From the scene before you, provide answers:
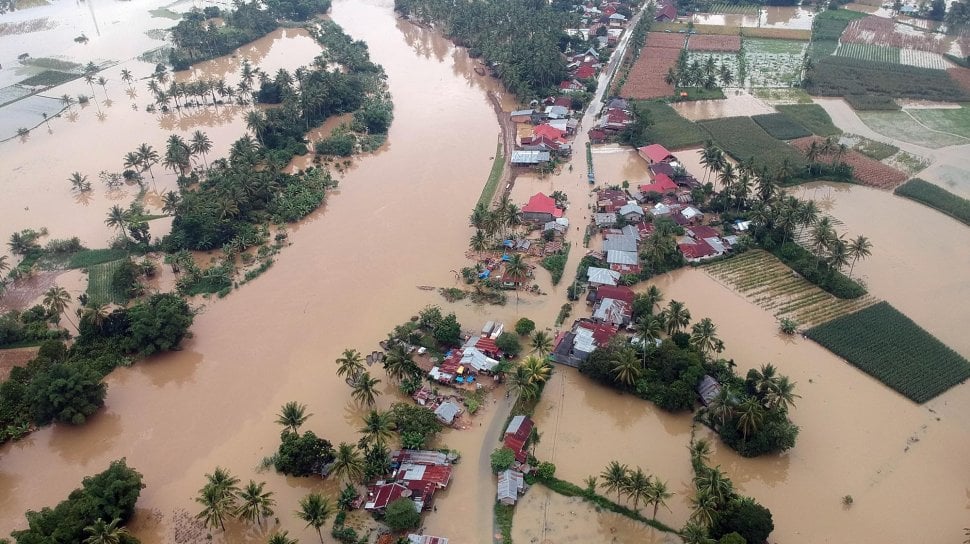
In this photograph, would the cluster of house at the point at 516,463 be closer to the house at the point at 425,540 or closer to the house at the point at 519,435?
A: the house at the point at 519,435

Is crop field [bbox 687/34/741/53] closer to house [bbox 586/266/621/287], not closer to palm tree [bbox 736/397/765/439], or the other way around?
house [bbox 586/266/621/287]

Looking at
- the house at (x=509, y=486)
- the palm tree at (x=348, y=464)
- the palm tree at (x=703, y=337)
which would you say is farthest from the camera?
→ the palm tree at (x=703, y=337)

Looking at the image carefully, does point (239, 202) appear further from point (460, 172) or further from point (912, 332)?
point (912, 332)

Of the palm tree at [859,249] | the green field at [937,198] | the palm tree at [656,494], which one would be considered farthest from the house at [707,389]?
the green field at [937,198]

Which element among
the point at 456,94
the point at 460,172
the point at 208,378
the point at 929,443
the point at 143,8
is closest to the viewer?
the point at 929,443

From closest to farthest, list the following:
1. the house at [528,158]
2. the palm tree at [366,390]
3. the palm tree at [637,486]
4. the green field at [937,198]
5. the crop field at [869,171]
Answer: the palm tree at [637,486] < the palm tree at [366,390] < the green field at [937,198] < the crop field at [869,171] < the house at [528,158]

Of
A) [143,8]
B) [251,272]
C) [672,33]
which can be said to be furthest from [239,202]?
[143,8]
